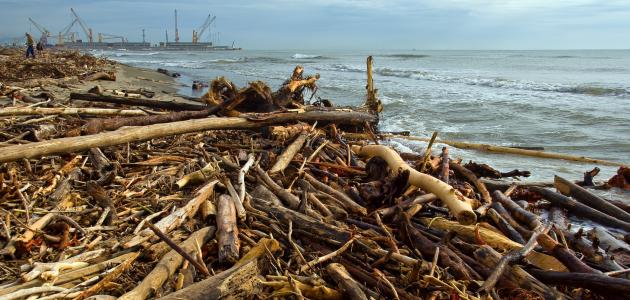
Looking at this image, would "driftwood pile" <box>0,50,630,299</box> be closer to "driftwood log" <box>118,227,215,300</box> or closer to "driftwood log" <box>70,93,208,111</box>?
"driftwood log" <box>118,227,215,300</box>

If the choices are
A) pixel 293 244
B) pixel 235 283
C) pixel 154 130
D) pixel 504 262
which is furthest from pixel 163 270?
pixel 154 130

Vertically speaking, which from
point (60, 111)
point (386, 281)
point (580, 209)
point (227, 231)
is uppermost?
point (60, 111)

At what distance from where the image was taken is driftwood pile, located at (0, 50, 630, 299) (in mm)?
2609

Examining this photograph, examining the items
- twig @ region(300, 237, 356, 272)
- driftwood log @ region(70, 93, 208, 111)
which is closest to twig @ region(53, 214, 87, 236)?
twig @ region(300, 237, 356, 272)

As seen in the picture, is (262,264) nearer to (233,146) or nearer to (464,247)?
(464,247)

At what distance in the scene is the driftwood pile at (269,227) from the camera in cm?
261

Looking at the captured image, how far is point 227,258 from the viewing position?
9.23ft

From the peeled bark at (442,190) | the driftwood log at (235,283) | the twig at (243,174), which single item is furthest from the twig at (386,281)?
the twig at (243,174)

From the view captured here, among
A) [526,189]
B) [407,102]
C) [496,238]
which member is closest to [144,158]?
[496,238]

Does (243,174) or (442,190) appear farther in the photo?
(243,174)

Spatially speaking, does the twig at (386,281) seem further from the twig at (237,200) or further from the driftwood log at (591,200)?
the driftwood log at (591,200)

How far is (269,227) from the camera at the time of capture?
325 cm

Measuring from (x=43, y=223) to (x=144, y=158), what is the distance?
5.55 feet

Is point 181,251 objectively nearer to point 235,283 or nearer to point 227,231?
point 235,283
